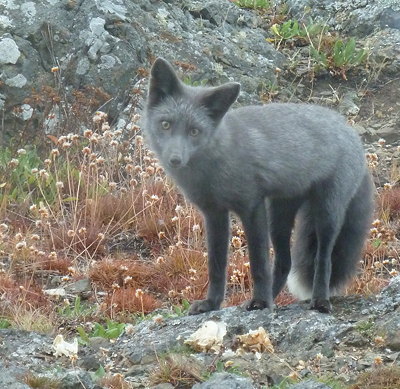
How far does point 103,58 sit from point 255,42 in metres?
2.21

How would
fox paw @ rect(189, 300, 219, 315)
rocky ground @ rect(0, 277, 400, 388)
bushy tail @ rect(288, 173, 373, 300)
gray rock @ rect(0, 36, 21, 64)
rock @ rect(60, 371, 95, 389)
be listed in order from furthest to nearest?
gray rock @ rect(0, 36, 21, 64) < bushy tail @ rect(288, 173, 373, 300) < fox paw @ rect(189, 300, 219, 315) < rocky ground @ rect(0, 277, 400, 388) < rock @ rect(60, 371, 95, 389)

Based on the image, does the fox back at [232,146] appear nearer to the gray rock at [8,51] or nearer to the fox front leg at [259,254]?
the fox front leg at [259,254]

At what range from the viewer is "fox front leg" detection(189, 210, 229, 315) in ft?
17.6

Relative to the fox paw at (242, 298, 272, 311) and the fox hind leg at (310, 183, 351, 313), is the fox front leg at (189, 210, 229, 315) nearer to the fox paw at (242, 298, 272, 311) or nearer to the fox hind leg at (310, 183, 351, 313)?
the fox paw at (242, 298, 272, 311)

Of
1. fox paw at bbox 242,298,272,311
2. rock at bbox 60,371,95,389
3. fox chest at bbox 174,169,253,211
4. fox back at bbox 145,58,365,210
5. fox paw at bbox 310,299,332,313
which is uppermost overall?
fox back at bbox 145,58,365,210

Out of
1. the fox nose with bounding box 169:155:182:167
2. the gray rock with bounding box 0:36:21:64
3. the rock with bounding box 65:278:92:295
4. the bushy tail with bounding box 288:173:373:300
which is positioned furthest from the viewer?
the gray rock with bounding box 0:36:21:64

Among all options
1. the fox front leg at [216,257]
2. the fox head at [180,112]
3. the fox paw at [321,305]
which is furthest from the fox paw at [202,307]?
the fox head at [180,112]

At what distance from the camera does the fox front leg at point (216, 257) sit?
5379 millimetres

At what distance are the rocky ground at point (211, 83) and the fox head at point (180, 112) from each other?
37.3 inches

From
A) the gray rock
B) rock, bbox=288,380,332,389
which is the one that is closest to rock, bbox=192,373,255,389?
rock, bbox=288,380,332,389

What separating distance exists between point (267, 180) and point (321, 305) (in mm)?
763

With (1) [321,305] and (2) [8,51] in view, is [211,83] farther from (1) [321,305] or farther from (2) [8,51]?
(1) [321,305]

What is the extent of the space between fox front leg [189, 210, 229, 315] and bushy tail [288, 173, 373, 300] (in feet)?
1.95

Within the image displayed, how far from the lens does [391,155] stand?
8984 mm
